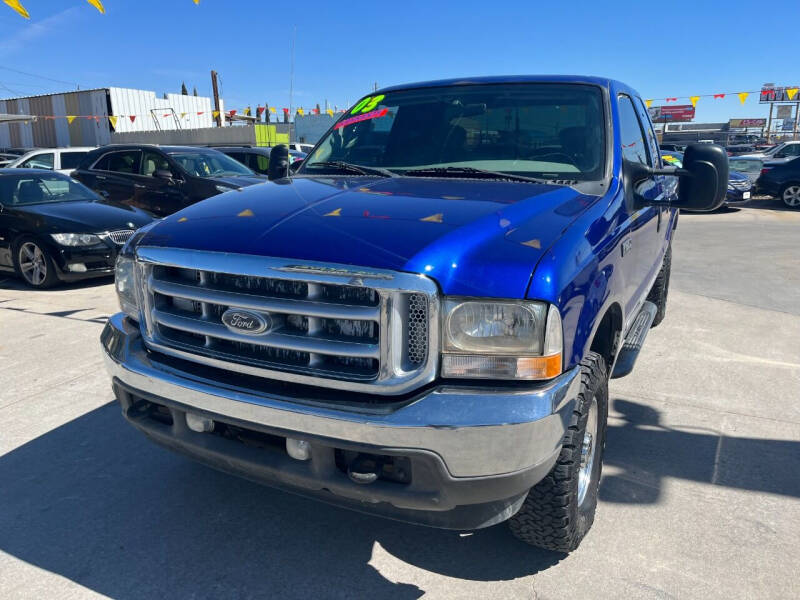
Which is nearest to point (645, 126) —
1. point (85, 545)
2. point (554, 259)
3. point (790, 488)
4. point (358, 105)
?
point (358, 105)

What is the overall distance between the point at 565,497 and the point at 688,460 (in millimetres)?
1410

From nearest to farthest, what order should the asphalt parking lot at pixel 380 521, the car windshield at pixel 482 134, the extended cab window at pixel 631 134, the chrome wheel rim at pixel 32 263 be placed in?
1. the asphalt parking lot at pixel 380 521
2. the car windshield at pixel 482 134
3. the extended cab window at pixel 631 134
4. the chrome wheel rim at pixel 32 263

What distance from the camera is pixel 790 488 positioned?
9.89 feet

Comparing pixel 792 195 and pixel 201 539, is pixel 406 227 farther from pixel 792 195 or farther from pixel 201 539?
pixel 792 195

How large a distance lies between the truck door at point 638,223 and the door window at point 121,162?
852 cm

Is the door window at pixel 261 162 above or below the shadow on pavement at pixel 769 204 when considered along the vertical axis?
above

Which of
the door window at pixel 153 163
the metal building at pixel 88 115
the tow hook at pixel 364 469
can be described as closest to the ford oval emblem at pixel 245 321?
the tow hook at pixel 364 469

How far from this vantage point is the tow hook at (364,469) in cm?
201

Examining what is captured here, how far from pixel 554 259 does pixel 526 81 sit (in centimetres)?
188

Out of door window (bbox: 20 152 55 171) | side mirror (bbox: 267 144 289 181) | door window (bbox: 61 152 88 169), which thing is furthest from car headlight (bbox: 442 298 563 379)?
door window (bbox: 61 152 88 169)

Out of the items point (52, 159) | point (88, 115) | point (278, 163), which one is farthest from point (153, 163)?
point (88, 115)

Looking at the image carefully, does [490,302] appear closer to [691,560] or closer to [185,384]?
[185,384]

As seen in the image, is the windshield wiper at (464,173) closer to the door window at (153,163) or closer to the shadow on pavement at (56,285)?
the shadow on pavement at (56,285)

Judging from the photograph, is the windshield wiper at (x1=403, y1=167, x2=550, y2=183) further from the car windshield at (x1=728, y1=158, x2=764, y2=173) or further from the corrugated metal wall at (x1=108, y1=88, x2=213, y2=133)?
the corrugated metal wall at (x1=108, y1=88, x2=213, y2=133)
